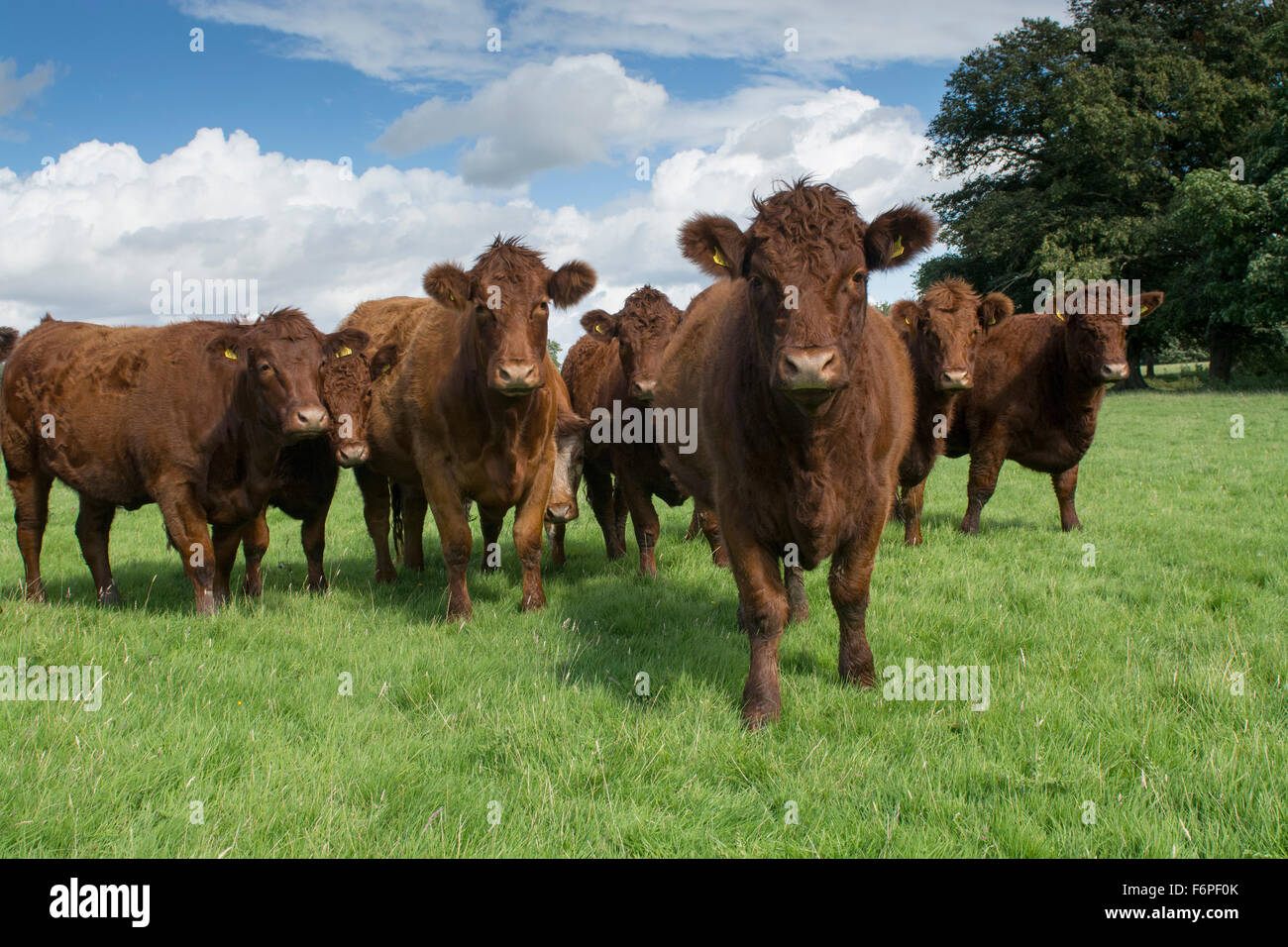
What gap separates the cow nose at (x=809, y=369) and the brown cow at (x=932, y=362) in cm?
532

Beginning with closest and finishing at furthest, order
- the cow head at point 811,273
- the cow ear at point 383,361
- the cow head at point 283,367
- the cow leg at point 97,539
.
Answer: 1. the cow head at point 811,273
2. the cow head at point 283,367
3. the cow leg at point 97,539
4. the cow ear at point 383,361

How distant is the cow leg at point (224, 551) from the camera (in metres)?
7.31

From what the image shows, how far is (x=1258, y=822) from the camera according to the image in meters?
3.11

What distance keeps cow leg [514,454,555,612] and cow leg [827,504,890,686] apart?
111 inches

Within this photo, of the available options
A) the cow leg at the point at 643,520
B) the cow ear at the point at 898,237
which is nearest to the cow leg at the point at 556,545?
the cow leg at the point at 643,520

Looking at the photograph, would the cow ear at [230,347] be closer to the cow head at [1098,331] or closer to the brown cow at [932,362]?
the brown cow at [932,362]

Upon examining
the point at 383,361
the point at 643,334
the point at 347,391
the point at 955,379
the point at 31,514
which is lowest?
the point at 31,514

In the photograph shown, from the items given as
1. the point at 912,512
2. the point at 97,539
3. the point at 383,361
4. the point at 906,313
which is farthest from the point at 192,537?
the point at 906,313

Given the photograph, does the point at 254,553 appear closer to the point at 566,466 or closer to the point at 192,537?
the point at 192,537

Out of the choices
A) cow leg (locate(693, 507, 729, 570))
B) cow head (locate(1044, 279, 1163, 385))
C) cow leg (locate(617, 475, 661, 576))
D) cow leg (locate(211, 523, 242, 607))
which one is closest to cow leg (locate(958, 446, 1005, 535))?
cow head (locate(1044, 279, 1163, 385))

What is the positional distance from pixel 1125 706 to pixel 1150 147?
38.1 m

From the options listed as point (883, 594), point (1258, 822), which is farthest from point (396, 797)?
point (883, 594)

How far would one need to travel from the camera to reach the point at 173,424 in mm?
6918

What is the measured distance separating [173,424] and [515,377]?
10.1 feet
